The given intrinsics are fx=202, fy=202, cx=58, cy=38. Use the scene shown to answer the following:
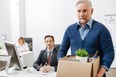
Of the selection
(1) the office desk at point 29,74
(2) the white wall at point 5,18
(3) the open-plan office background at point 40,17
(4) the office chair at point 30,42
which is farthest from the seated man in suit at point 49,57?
(2) the white wall at point 5,18

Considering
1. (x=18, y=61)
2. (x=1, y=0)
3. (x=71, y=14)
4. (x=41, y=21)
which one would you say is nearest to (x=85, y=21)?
(x=18, y=61)

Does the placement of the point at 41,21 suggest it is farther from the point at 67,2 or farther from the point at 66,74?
the point at 66,74

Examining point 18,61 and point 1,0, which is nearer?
point 18,61

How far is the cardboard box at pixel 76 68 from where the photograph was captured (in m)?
1.49

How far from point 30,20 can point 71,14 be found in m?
1.22

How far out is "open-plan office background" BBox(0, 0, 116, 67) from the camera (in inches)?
170

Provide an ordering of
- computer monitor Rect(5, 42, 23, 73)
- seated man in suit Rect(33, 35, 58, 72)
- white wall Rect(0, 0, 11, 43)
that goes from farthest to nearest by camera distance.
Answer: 1. white wall Rect(0, 0, 11, 43)
2. seated man in suit Rect(33, 35, 58, 72)
3. computer monitor Rect(5, 42, 23, 73)

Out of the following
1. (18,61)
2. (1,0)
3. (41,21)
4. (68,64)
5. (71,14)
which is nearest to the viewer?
(68,64)

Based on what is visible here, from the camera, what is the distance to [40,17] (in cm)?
512

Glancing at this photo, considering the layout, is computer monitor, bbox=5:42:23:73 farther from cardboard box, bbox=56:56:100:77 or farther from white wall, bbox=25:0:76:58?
white wall, bbox=25:0:76:58

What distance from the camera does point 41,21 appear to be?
5.11 metres

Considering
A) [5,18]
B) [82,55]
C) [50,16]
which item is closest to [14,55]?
[82,55]

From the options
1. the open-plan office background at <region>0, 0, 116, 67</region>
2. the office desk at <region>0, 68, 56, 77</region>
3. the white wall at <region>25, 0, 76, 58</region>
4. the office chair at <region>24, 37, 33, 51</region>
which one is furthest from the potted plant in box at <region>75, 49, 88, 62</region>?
the office chair at <region>24, 37, 33, 51</region>

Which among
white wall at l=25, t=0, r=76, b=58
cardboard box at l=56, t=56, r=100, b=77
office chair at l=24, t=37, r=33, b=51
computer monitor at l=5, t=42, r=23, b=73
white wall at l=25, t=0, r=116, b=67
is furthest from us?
office chair at l=24, t=37, r=33, b=51
